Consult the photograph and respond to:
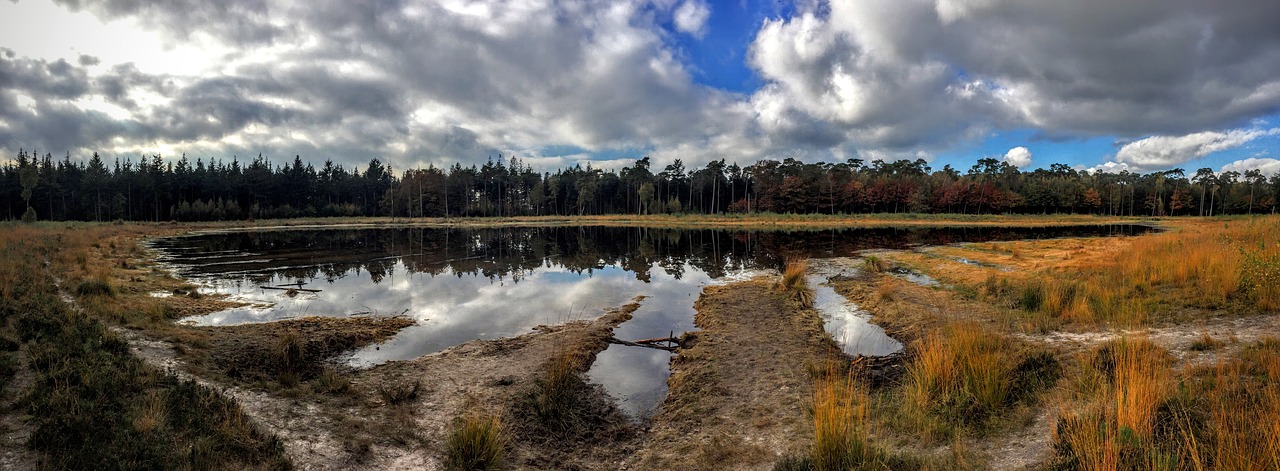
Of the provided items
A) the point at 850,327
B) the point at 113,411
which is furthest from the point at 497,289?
the point at 113,411

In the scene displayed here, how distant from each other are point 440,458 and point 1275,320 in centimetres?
1367

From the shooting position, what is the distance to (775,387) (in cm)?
904

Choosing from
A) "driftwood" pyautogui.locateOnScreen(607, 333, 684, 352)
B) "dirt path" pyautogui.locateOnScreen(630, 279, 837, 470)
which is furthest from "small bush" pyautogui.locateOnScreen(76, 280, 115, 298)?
"dirt path" pyautogui.locateOnScreen(630, 279, 837, 470)

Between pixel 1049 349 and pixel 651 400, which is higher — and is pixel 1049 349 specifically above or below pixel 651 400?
above

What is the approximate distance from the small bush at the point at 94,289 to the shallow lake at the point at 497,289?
3.12 m

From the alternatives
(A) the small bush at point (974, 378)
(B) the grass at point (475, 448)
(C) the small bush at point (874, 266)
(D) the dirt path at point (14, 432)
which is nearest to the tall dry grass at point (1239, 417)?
(A) the small bush at point (974, 378)

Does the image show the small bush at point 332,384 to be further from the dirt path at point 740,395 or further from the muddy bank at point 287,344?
the dirt path at point 740,395

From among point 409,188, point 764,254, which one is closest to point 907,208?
point 764,254

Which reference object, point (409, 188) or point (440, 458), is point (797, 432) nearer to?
point (440, 458)

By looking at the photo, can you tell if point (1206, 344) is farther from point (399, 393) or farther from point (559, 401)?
point (399, 393)

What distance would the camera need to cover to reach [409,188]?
4601 inches

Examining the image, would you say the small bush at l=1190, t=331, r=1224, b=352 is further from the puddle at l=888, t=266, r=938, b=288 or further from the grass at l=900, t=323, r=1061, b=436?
the puddle at l=888, t=266, r=938, b=288

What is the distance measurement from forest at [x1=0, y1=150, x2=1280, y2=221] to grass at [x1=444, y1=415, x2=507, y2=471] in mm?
103801

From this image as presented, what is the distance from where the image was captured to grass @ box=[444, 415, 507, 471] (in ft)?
20.3
